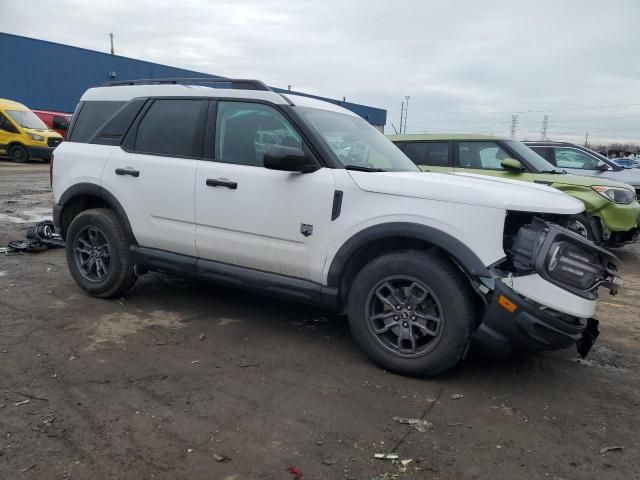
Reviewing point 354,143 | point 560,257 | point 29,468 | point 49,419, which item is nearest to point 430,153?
point 354,143

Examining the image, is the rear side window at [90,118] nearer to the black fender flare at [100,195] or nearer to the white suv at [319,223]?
the white suv at [319,223]

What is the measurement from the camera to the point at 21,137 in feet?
59.6

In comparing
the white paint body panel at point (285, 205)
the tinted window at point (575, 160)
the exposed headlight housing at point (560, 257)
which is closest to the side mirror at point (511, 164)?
the white paint body panel at point (285, 205)

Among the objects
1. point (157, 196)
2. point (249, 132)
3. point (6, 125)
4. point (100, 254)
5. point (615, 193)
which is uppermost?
point (6, 125)

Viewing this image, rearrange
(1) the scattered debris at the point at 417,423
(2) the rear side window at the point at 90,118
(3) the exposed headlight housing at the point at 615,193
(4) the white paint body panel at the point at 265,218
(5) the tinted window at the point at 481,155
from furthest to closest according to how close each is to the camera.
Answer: (5) the tinted window at the point at 481,155 < (3) the exposed headlight housing at the point at 615,193 < (2) the rear side window at the point at 90,118 < (4) the white paint body panel at the point at 265,218 < (1) the scattered debris at the point at 417,423

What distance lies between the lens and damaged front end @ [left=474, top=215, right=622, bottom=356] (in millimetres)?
3146

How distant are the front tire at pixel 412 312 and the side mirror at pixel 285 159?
85 centimetres

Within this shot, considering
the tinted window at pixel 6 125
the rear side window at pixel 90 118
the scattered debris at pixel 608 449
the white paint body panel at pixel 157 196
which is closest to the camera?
the scattered debris at pixel 608 449

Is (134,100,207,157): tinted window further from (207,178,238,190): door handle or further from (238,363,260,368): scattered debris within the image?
(238,363,260,368): scattered debris

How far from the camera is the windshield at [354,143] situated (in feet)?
13.0

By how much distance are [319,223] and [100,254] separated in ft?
7.76

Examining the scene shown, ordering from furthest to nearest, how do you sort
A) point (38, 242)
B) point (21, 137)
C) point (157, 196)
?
point (21, 137) → point (38, 242) → point (157, 196)

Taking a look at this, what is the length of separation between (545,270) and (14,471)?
2973 millimetres

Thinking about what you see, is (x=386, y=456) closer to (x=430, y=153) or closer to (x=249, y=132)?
(x=249, y=132)
